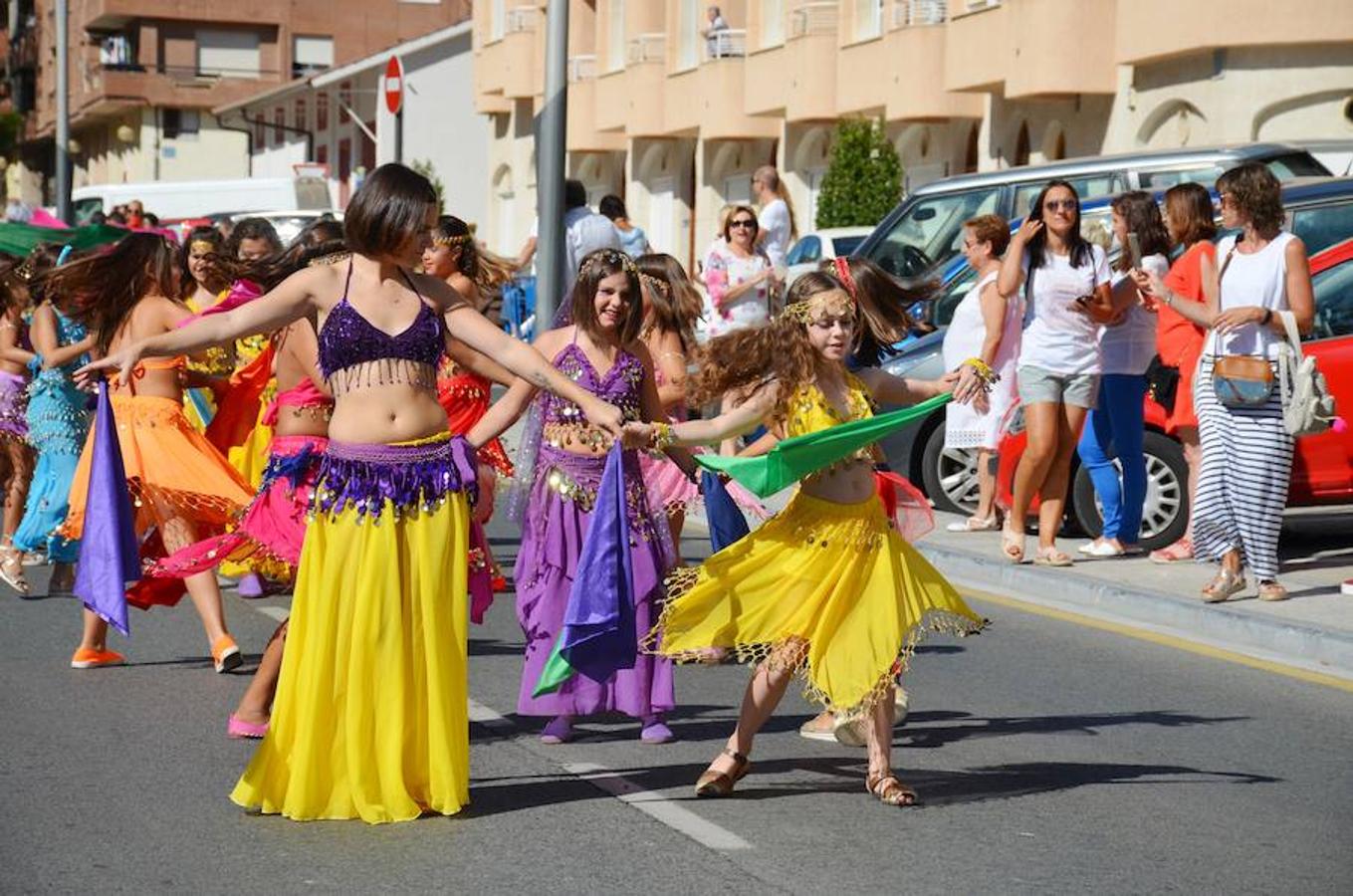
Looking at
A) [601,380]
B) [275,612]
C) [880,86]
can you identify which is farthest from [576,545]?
A: [880,86]

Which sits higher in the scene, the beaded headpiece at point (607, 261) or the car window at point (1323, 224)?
the car window at point (1323, 224)

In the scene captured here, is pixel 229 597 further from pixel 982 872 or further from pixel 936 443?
pixel 982 872

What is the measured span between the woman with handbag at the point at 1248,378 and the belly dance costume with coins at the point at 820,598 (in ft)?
14.2

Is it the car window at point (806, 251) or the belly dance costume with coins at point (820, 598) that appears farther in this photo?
the car window at point (806, 251)

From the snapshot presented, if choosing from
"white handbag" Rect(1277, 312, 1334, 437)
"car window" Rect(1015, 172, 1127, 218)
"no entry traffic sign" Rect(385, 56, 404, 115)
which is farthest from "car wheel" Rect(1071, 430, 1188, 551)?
"no entry traffic sign" Rect(385, 56, 404, 115)

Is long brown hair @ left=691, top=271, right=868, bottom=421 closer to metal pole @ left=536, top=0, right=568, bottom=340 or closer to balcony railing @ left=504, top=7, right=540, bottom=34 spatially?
metal pole @ left=536, top=0, right=568, bottom=340

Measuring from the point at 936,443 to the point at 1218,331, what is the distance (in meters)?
3.61

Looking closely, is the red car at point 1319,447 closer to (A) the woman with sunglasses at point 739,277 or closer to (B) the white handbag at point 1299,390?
(B) the white handbag at point 1299,390

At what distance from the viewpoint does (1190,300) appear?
40.0 feet

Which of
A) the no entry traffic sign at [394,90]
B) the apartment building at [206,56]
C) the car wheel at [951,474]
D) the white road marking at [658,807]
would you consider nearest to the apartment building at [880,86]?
the no entry traffic sign at [394,90]

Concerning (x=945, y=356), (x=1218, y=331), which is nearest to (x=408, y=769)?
(x=1218, y=331)

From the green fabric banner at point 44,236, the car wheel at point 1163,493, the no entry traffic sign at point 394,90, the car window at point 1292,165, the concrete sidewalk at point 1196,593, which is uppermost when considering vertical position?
the no entry traffic sign at point 394,90

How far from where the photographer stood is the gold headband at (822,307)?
7.53 m

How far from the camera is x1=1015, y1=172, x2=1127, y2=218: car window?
1662 cm
